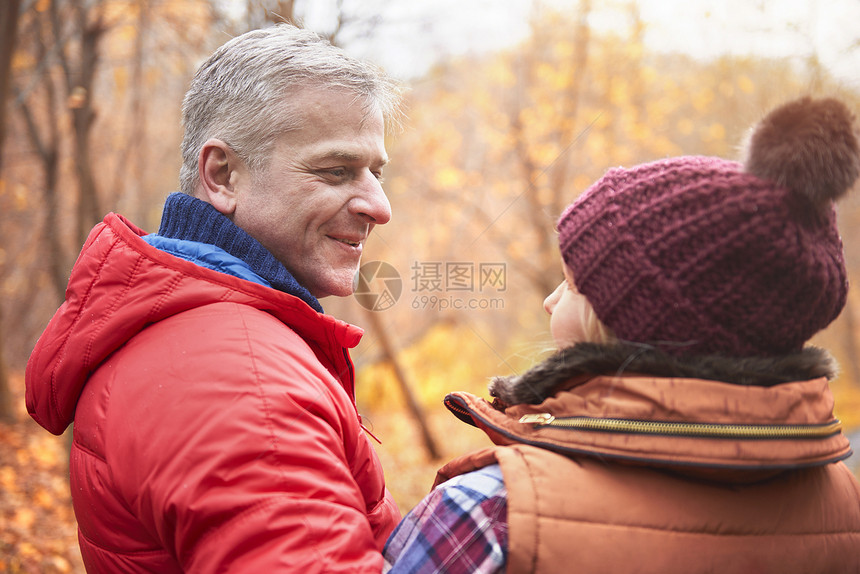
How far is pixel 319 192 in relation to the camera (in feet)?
5.02

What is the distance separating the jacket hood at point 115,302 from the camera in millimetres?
1260

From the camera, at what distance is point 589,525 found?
41.3 inches

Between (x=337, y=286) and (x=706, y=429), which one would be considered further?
(x=337, y=286)

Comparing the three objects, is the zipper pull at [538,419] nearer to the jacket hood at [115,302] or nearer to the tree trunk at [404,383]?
the jacket hood at [115,302]

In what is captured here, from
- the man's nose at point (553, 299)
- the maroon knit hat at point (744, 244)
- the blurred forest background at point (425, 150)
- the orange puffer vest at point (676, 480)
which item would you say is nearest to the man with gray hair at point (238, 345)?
A: the orange puffer vest at point (676, 480)

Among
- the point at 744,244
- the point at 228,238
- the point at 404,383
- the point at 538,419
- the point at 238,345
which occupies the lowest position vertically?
the point at 404,383

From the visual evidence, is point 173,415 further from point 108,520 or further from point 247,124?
point 247,124

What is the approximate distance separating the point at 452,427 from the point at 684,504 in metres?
8.73

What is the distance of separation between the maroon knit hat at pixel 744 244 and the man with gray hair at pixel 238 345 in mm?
668

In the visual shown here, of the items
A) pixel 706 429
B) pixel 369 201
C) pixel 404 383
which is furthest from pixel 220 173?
pixel 404 383

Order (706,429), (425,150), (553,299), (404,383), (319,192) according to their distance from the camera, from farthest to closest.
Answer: (425,150), (404,383), (319,192), (553,299), (706,429)

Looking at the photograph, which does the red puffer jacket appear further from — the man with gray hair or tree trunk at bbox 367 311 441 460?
tree trunk at bbox 367 311 441 460

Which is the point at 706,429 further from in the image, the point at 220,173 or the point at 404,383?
the point at 404,383

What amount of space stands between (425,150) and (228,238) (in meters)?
9.70
